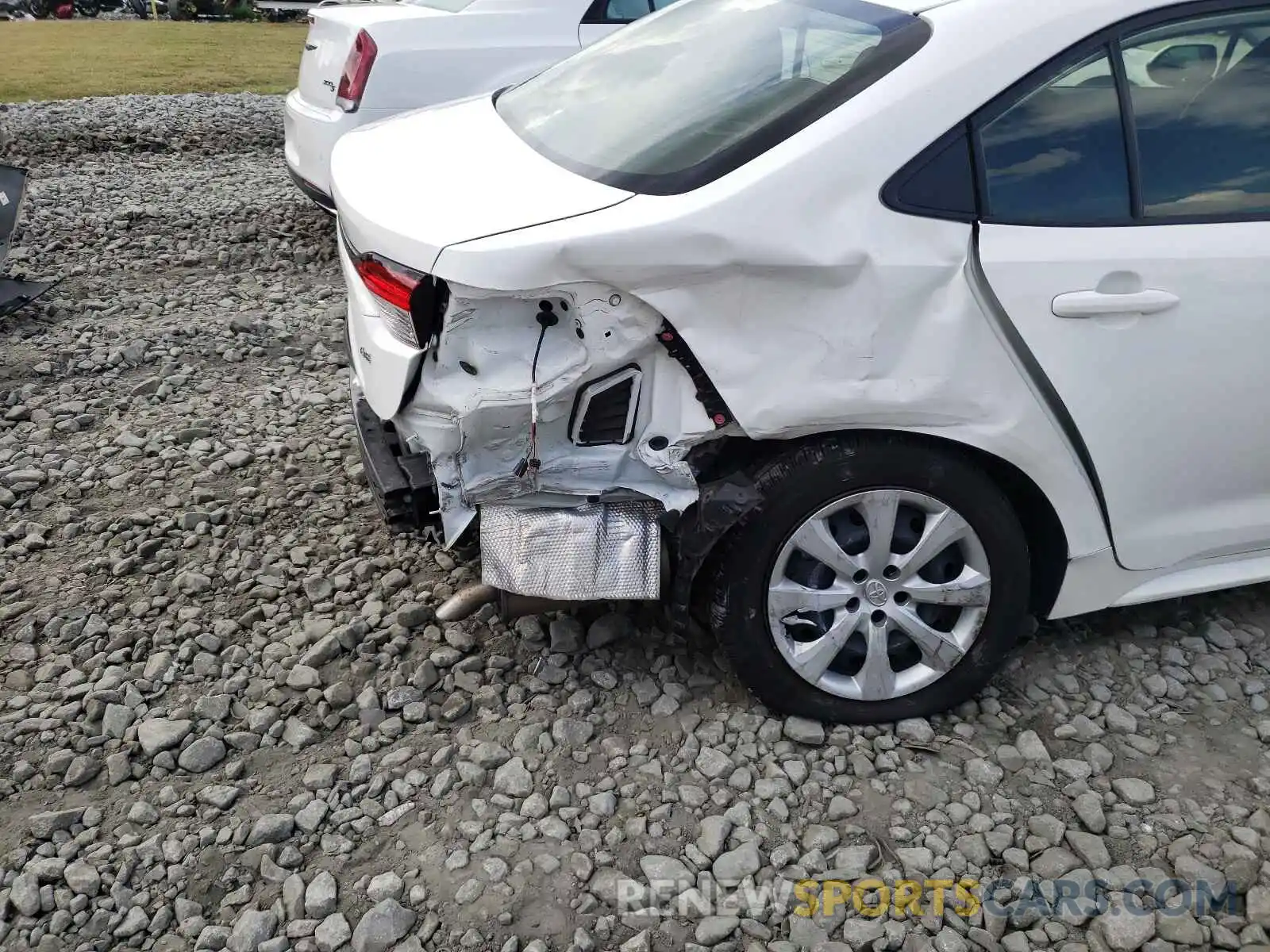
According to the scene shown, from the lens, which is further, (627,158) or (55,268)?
(55,268)

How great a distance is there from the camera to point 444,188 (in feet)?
8.18

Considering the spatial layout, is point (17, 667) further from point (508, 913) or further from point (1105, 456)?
point (1105, 456)

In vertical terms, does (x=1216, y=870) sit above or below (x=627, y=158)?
below

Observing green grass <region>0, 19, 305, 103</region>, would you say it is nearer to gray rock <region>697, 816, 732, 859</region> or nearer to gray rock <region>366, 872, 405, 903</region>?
gray rock <region>366, 872, 405, 903</region>

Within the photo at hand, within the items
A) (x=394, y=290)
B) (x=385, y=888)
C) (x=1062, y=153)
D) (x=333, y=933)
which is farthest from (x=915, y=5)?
(x=333, y=933)

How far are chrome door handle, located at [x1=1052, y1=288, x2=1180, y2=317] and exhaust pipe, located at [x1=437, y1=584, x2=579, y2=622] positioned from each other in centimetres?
133

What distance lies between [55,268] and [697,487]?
5.20 m

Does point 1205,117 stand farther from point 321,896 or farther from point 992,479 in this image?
point 321,896

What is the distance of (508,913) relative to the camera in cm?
219

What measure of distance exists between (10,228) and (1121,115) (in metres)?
5.18

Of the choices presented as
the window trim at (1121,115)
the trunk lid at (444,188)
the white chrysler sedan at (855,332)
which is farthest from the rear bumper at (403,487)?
the window trim at (1121,115)

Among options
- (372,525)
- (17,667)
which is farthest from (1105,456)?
(17,667)

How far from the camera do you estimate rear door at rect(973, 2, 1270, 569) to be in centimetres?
232

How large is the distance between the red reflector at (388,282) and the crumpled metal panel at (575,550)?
514 millimetres
